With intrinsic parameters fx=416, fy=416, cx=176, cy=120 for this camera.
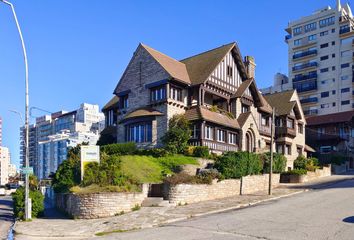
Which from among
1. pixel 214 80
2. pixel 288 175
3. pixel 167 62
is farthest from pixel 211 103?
pixel 288 175

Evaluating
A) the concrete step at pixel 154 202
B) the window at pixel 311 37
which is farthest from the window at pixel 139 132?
the window at pixel 311 37

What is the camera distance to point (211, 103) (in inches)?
1585

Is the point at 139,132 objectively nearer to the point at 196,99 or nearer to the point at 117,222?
the point at 196,99

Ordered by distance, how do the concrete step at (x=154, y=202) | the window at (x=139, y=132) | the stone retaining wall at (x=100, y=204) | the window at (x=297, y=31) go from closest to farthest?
the stone retaining wall at (x=100, y=204) → the concrete step at (x=154, y=202) → the window at (x=139, y=132) → the window at (x=297, y=31)

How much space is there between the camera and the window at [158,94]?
36.4 m

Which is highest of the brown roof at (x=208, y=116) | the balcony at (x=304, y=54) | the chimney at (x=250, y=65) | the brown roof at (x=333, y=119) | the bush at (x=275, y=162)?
the balcony at (x=304, y=54)

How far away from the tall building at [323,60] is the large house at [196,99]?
160ft

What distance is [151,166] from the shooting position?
97.2 ft

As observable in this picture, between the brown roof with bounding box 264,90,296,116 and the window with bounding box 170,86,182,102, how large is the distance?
1752 centimetres

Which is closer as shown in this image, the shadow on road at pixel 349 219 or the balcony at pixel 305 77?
the shadow on road at pixel 349 219

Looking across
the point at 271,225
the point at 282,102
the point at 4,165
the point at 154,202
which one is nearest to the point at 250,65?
the point at 282,102

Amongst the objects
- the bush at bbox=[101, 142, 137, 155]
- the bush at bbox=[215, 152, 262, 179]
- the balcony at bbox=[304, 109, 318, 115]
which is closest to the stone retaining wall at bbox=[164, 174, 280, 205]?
the bush at bbox=[215, 152, 262, 179]

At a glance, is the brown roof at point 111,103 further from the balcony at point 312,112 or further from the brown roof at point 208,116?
the balcony at point 312,112

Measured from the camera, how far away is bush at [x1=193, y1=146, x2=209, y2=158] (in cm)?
3284
